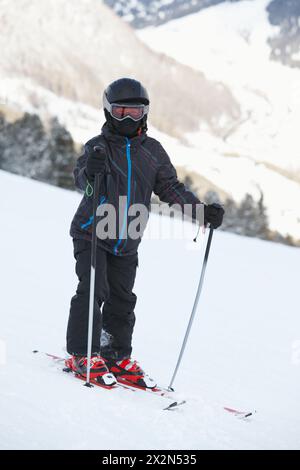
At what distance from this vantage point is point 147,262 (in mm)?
11547

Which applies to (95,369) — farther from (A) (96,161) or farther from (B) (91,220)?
(A) (96,161)

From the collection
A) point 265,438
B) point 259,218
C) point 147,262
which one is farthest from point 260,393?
point 259,218

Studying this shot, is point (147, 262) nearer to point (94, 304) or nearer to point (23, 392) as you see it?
point (94, 304)

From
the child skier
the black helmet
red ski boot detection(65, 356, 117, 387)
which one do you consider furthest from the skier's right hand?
red ski boot detection(65, 356, 117, 387)

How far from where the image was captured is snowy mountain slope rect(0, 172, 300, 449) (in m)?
2.98

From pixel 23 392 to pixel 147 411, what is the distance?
2.34 ft

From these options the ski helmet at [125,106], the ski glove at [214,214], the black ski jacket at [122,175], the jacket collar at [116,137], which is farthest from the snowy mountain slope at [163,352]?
the ski helmet at [125,106]

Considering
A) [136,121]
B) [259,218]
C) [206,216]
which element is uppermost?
[136,121]

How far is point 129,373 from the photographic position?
4184 mm

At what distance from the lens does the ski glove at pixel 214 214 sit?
411 cm

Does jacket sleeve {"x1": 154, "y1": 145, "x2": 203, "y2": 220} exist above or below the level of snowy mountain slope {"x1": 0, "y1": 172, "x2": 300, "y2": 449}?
above

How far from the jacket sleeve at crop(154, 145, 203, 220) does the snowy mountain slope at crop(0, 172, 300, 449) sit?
129 centimetres

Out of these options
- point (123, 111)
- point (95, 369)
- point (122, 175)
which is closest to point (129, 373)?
point (95, 369)

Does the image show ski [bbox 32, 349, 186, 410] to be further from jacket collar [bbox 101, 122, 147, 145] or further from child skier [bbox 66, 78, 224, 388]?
jacket collar [bbox 101, 122, 147, 145]
